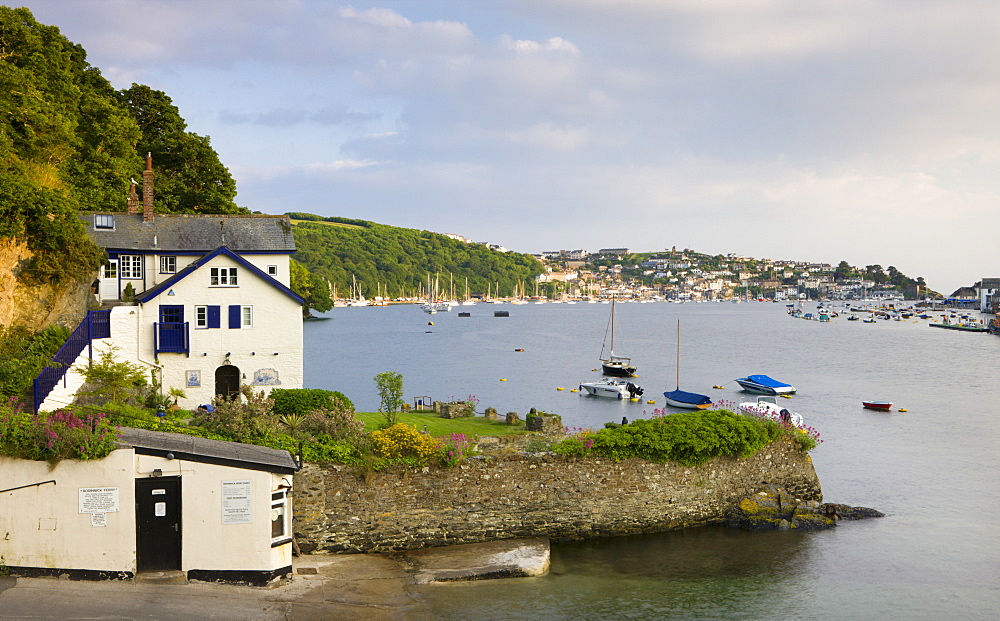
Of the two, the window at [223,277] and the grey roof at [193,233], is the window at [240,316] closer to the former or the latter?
the window at [223,277]

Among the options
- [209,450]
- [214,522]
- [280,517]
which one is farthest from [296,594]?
[209,450]

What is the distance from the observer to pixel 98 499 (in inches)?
682

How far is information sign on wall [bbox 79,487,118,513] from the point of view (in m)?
17.2

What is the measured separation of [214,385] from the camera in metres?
29.9

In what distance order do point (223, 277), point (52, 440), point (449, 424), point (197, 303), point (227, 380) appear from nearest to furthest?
point (52, 440), point (197, 303), point (223, 277), point (227, 380), point (449, 424)

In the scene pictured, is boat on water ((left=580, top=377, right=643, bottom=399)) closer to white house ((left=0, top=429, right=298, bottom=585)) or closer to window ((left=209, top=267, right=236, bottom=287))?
window ((left=209, top=267, right=236, bottom=287))

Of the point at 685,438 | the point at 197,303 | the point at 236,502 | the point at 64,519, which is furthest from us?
the point at 197,303

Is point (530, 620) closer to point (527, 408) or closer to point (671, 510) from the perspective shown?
point (671, 510)

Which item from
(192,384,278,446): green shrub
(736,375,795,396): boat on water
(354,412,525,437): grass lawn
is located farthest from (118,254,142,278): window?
(736,375,795,396): boat on water

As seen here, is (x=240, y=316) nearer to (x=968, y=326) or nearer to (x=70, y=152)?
(x=70, y=152)

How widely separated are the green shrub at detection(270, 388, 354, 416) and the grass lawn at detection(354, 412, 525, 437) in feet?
8.68

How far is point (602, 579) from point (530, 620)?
398cm

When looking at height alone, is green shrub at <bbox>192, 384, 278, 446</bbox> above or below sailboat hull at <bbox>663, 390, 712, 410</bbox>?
above

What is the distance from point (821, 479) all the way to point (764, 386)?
32.8 m
